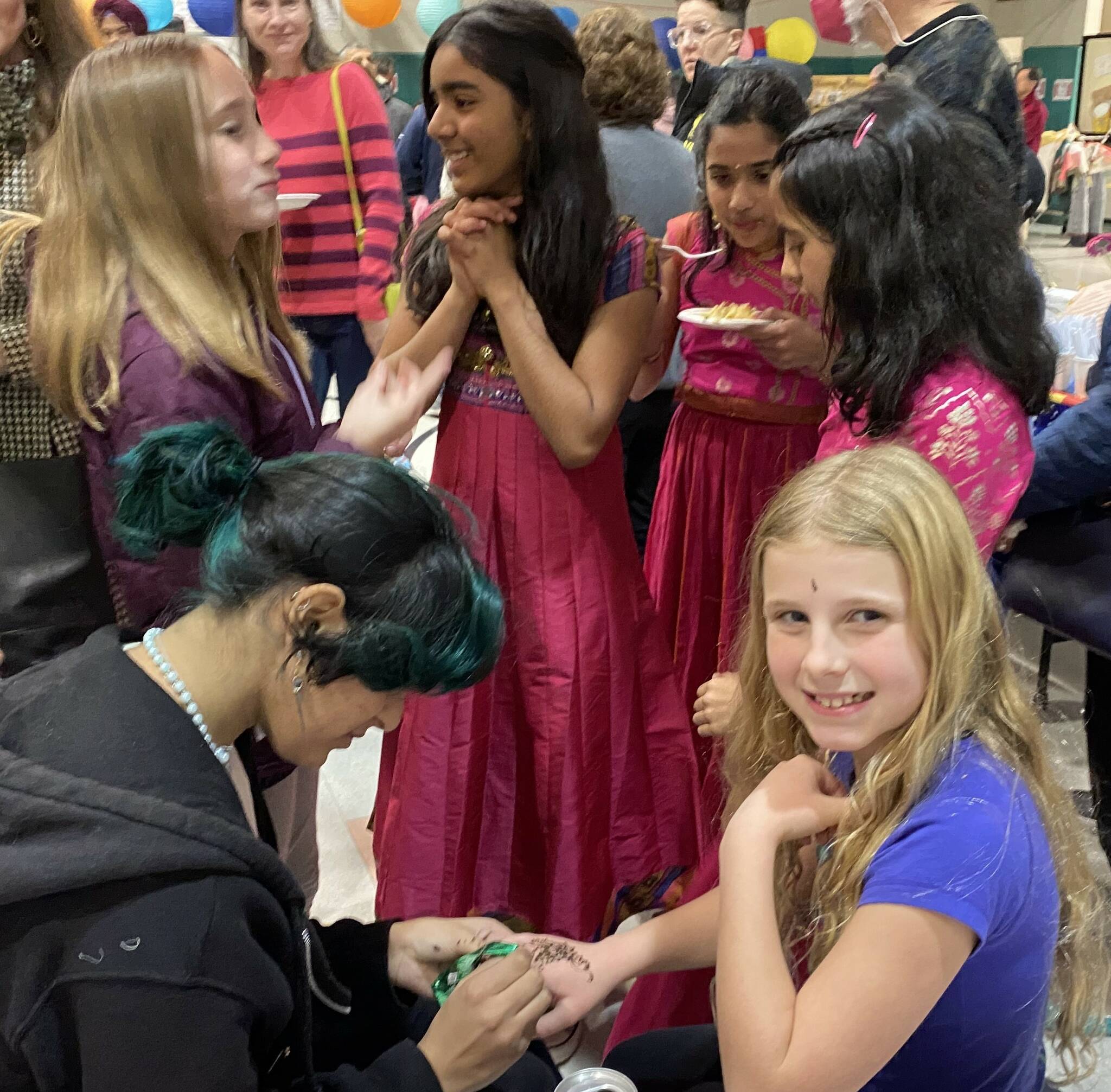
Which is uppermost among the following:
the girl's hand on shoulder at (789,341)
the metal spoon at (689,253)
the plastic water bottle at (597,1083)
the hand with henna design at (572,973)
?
the metal spoon at (689,253)

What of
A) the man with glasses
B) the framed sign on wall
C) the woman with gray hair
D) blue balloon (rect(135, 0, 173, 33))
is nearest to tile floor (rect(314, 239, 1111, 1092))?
the woman with gray hair

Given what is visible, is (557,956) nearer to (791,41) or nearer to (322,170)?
(322,170)

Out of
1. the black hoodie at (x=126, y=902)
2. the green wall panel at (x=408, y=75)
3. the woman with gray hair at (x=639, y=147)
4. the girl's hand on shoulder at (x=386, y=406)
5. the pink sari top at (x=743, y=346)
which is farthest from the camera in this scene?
the green wall panel at (x=408, y=75)

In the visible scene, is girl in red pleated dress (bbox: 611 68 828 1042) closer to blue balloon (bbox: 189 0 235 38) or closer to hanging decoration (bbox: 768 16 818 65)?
blue balloon (bbox: 189 0 235 38)

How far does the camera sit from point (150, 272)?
3.79 ft

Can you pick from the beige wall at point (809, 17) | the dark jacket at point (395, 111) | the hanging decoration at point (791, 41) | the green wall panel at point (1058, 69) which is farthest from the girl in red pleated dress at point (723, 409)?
the green wall panel at point (1058, 69)

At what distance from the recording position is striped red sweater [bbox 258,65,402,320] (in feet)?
8.20

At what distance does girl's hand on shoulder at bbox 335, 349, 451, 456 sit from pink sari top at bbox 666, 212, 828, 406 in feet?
1.67

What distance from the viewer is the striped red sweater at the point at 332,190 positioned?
8.20ft

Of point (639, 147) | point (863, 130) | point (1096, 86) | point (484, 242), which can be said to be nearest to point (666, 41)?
point (639, 147)

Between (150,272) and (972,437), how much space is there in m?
0.92

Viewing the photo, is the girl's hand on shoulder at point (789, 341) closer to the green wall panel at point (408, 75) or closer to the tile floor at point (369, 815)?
the tile floor at point (369, 815)

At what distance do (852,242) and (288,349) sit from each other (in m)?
0.71

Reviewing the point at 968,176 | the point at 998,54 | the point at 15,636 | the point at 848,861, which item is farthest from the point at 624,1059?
the point at 998,54
